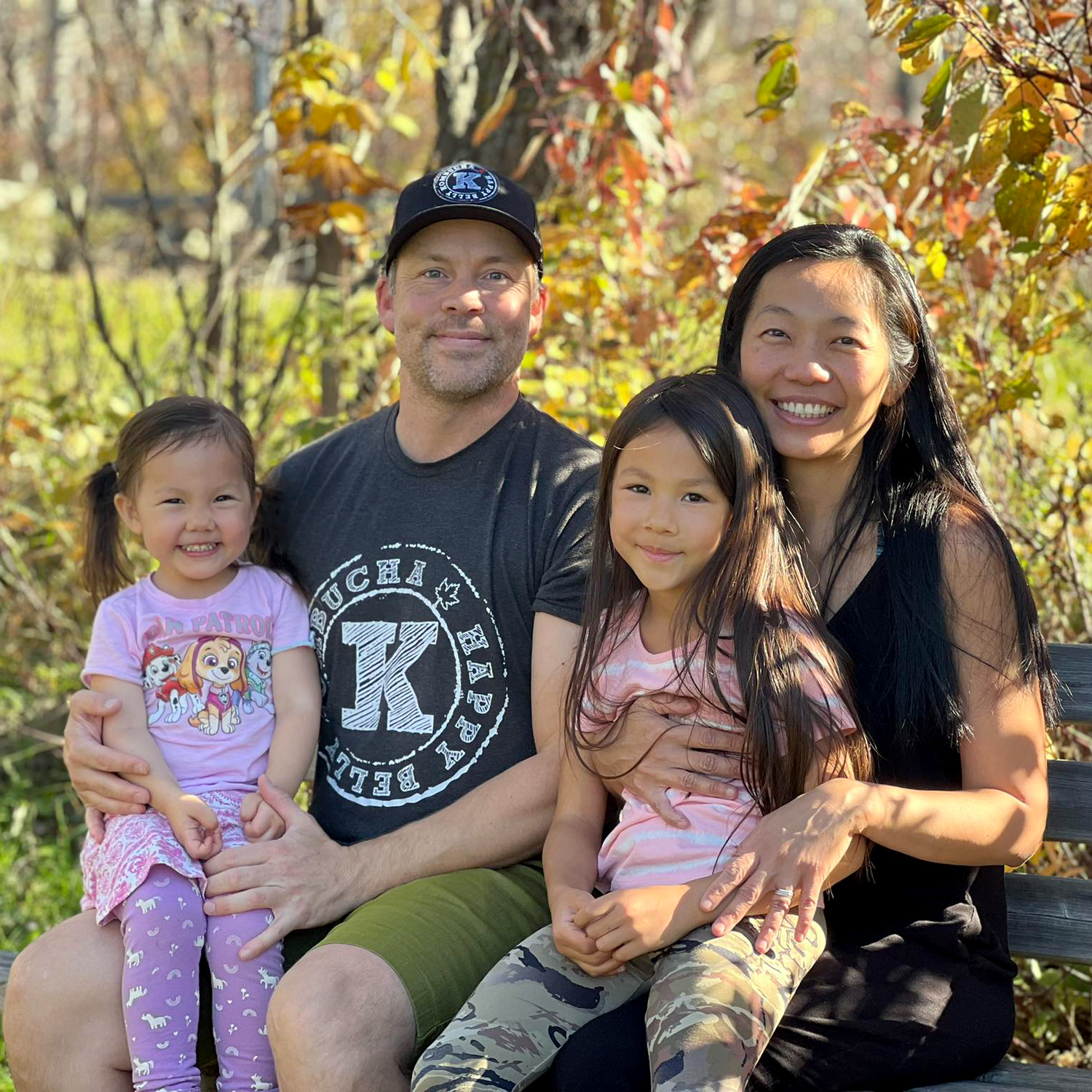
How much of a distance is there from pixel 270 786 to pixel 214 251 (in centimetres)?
268

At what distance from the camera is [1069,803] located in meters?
2.70

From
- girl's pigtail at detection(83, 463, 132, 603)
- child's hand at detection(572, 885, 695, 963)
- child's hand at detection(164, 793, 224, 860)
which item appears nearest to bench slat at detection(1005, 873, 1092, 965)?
child's hand at detection(572, 885, 695, 963)

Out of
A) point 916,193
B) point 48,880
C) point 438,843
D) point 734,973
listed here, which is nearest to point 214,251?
point 48,880

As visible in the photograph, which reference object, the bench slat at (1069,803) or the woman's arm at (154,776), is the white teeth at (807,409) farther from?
the woman's arm at (154,776)

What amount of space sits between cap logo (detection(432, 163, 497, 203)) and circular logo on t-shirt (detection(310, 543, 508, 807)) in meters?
0.76

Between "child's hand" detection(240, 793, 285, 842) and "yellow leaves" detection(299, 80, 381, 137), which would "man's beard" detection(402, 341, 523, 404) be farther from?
"yellow leaves" detection(299, 80, 381, 137)

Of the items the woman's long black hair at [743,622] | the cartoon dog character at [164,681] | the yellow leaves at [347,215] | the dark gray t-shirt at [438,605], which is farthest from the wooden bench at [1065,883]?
the yellow leaves at [347,215]

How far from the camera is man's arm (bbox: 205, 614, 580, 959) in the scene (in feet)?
8.84

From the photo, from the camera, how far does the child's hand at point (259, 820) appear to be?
9.09ft

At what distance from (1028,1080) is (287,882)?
1.40 metres

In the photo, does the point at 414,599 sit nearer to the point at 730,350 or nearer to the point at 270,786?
the point at 270,786

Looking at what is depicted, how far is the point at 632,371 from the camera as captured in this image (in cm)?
438

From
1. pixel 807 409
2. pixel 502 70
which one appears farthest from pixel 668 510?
pixel 502 70

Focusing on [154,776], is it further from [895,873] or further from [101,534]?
[895,873]
